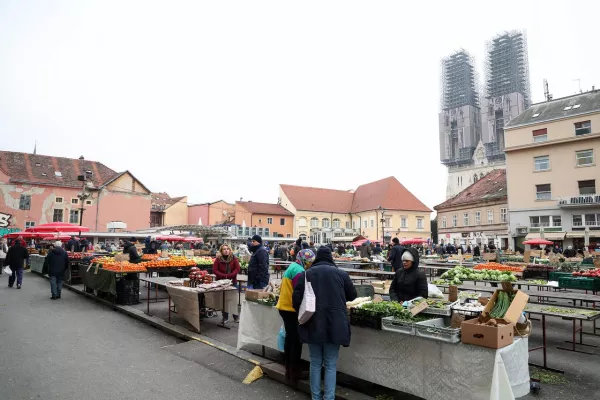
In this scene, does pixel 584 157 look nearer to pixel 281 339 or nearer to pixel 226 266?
pixel 226 266

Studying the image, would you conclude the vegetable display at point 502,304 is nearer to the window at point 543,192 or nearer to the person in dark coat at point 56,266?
the person in dark coat at point 56,266

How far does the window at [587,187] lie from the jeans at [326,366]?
129 ft

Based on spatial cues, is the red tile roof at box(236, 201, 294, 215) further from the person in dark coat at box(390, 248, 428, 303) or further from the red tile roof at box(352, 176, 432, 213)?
the person in dark coat at box(390, 248, 428, 303)

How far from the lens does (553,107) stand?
39562 millimetres

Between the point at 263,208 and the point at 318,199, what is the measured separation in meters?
10.2

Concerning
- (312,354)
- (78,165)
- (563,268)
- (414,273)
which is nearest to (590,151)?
(563,268)

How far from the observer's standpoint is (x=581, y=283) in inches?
419

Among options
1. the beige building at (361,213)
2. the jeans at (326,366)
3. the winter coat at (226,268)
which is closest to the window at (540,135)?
the beige building at (361,213)

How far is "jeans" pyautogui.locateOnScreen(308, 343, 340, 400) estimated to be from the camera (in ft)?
16.3

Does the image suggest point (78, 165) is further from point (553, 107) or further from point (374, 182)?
point (553, 107)

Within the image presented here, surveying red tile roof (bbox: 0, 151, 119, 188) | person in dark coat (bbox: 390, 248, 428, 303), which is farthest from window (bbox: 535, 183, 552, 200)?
red tile roof (bbox: 0, 151, 119, 188)

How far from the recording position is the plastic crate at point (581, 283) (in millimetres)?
10320

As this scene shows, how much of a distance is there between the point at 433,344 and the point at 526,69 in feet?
347

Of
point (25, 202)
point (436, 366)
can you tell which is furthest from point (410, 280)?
point (25, 202)
